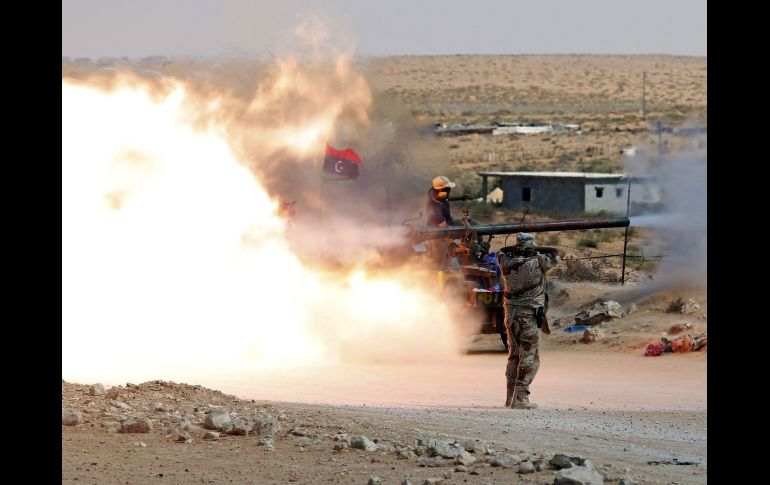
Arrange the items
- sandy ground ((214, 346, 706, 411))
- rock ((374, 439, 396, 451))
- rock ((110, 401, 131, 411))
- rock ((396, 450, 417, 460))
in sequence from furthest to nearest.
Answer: sandy ground ((214, 346, 706, 411)) → rock ((110, 401, 131, 411)) → rock ((374, 439, 396, 451)) → rock ((396, 450, 417, 460))

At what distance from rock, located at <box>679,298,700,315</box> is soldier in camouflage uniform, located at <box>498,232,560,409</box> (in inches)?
321

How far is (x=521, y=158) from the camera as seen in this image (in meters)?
60.0

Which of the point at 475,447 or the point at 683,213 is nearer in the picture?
the point at 475,447

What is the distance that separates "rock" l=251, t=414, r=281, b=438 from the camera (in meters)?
11.2

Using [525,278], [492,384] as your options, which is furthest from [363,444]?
[492,384]

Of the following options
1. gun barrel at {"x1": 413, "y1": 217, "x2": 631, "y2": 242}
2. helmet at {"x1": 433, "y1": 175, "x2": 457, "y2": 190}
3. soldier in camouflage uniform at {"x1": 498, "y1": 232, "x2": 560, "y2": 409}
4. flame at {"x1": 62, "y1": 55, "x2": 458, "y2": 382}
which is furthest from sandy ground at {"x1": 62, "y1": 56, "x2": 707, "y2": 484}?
helmet at {"x1": 433, "y1": 175, "x2": 457, "y2": 190}

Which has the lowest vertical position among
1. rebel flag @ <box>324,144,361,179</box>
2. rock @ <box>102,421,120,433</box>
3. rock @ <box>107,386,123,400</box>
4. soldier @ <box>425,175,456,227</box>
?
rock @ <box>102,421,120,433</box>

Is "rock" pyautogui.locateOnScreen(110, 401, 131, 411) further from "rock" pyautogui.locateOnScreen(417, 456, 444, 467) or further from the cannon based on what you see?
the cannon

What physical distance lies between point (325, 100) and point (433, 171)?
9.42 feet

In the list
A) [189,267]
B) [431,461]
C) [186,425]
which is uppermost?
[189,267]

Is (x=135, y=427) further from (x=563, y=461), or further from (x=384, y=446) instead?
(x=563, y=461)

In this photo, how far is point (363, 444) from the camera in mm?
10570

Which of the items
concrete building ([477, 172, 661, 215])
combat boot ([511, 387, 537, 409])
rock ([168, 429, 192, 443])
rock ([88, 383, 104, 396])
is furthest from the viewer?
concrete building ([477, 172, 661, 215])

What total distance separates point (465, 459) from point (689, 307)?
1282cm
